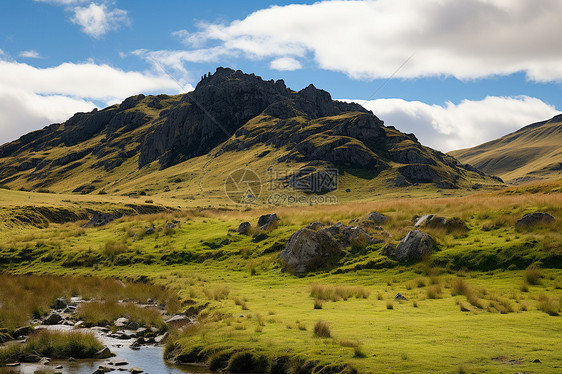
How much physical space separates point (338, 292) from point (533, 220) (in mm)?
15365

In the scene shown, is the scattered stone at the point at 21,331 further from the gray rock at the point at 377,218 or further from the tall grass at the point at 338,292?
the gray rock at the point at 377,218

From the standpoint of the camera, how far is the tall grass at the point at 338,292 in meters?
24.8

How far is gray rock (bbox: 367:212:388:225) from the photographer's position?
37.8 metres

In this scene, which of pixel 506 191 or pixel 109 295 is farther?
pixel 506 191

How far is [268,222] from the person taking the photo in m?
43.2

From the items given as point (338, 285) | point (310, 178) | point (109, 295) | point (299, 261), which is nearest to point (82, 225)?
point (109, 295)

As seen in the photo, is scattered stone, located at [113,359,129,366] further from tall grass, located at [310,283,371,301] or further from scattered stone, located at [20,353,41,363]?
tall grass, located at [310,283,371,301]

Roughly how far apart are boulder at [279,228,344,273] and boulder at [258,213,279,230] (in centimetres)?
871

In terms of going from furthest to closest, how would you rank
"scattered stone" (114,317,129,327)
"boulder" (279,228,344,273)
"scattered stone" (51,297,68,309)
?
1. "boulder" (279,228,344,273)
2. "scattered stone" (51,297,68,309)
3. "scattered stone" (114,317,129,327)

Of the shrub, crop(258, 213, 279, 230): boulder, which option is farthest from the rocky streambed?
crop(258, 213, 279, 230): boulder

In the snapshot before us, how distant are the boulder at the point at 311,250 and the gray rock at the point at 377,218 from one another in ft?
19.3

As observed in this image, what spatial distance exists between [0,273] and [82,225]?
22.9m

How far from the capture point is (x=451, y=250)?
2894cm

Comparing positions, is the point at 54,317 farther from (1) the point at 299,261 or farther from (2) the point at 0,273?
(2) the point at 0,273
